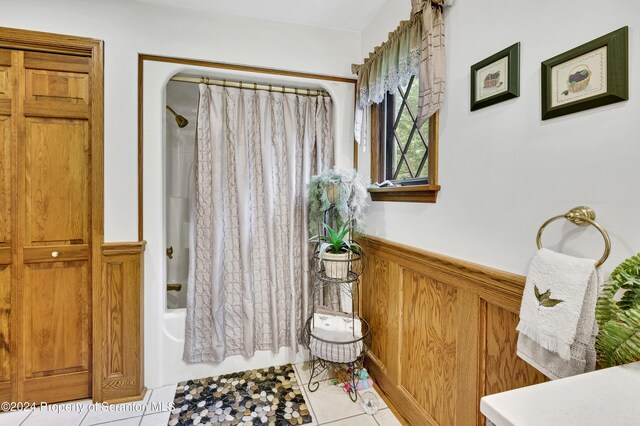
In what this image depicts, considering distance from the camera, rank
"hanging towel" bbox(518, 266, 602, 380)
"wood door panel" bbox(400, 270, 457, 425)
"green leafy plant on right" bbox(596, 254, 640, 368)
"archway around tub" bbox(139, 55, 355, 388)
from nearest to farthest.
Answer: "green leafy plant on right" bbox(596, 254, 640, 368), "hanging towel" bbox(518, 266, 602, 380), "wood door panel" bbox(400, 270, 457, 425), "archway around tub" bbox(139, 55, 355, 388)

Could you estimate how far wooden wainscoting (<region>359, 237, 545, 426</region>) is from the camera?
45.4 inches

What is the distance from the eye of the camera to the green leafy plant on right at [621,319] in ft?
2.12

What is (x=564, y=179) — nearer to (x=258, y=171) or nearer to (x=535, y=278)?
(x=535, y=278)

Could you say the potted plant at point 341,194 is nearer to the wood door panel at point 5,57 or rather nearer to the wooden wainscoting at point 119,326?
the wooden wainscoting at point 119,326

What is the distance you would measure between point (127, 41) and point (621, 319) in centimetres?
252

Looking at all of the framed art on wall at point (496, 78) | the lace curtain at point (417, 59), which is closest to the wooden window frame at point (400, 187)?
the lace curtain at point (417, 59)

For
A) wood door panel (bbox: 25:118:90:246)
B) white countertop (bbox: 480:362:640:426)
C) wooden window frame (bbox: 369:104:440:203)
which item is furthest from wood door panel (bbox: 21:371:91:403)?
white countertop (bbox: 480:362:640:426)

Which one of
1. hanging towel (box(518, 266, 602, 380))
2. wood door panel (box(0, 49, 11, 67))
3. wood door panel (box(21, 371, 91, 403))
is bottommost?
wood door panel (box(21, 371, 91, 403))

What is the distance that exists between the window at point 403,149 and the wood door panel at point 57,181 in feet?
5.95

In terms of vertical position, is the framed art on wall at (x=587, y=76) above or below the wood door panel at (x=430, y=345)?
above

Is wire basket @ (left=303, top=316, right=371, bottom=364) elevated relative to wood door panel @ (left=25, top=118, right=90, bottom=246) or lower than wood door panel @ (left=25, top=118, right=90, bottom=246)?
lower

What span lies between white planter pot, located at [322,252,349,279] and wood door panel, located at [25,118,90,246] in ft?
4.85

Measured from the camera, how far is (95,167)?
1.80 meters

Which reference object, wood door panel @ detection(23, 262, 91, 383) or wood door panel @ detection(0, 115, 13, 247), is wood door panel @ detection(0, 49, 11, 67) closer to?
wood door panel @ detection(0, 115, 13, 247)
